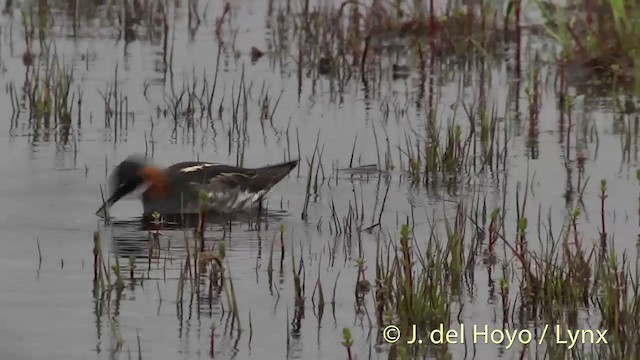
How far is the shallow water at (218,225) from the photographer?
751 centimetres

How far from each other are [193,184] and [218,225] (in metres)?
0.68

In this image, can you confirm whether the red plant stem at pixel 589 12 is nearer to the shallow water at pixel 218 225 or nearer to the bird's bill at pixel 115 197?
the shallow water at pixel 218 225

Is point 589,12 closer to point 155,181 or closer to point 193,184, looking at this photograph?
point 193,184

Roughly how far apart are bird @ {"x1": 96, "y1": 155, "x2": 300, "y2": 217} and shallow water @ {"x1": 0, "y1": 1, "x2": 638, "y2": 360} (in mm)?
157

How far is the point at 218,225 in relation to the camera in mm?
10367

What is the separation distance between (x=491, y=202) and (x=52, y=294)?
333 centimetres

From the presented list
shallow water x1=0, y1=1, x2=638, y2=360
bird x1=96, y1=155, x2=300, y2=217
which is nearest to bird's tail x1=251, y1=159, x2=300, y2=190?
bird x1=96, y1=155, x2=300, y2=217

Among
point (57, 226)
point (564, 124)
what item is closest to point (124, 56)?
point (564, 124)

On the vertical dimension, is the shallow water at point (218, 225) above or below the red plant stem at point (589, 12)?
below

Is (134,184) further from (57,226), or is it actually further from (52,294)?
(52,294)

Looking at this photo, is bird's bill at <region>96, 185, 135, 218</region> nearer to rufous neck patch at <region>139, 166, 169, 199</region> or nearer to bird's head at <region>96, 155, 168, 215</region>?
bird's head at <region>96, 155, 168, 215</region>

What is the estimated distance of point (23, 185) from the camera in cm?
1093

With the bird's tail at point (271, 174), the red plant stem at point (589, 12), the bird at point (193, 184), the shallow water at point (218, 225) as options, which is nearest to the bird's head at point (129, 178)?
the bird at point (193, 184)

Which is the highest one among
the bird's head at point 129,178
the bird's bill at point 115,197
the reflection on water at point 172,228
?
the bird's head at point 129,178
